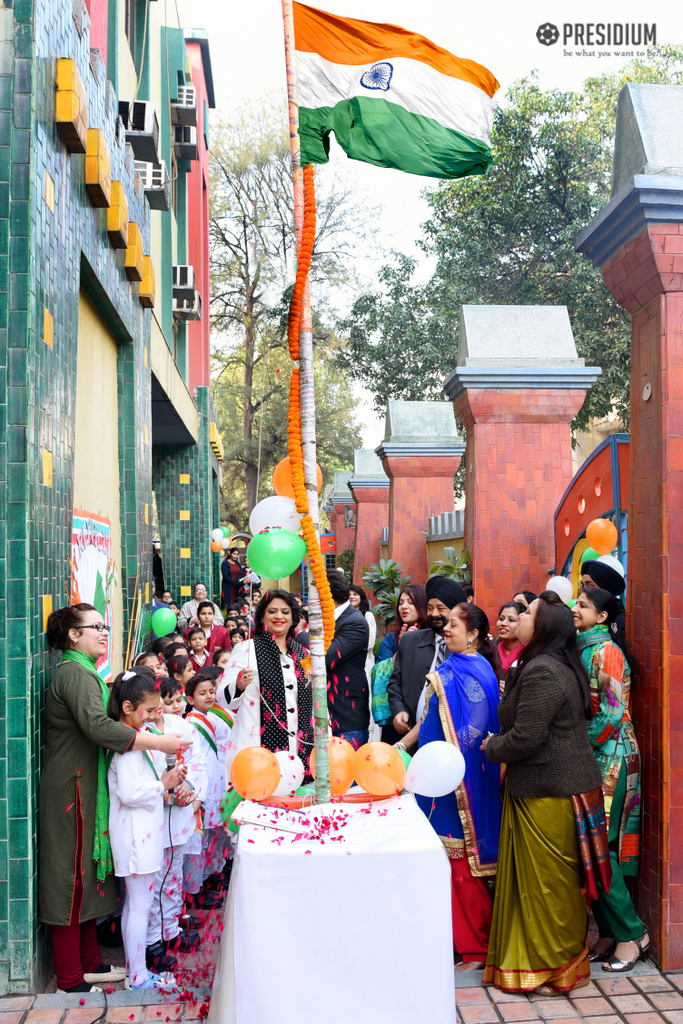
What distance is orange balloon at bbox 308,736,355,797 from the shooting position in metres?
3.00

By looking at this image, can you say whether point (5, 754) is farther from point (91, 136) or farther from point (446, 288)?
point (446, 288)

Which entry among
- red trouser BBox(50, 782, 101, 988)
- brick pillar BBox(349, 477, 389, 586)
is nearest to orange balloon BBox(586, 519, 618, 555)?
red trouser BBox(50, 782, 101, 988)

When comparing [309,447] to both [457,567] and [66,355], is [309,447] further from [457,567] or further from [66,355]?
[457,567]

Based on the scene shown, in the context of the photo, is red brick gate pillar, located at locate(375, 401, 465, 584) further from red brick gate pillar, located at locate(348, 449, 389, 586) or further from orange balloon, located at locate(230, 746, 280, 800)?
orange balloon, located at locate(230, 746, 280, 800)

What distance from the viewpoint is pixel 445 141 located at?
3211mm

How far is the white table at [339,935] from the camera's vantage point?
96.7 inches

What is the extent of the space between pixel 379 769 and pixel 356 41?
258cm

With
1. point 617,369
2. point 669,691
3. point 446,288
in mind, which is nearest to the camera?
point 669,691

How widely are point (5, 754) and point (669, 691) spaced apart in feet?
9.11

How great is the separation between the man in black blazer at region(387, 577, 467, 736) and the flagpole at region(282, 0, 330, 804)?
1.71 metres

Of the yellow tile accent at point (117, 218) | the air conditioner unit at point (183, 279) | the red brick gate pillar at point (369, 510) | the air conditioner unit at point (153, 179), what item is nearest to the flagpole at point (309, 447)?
the yellow tile accent at point (117, 218)

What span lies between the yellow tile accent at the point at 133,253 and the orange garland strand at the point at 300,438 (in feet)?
10.8

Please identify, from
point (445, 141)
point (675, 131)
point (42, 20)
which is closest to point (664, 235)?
point (675, 131)

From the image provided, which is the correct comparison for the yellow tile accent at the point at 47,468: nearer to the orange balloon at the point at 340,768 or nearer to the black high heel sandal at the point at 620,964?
the orange balloon at the point at 340,768
